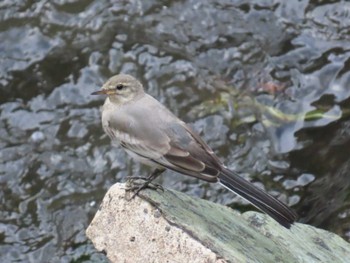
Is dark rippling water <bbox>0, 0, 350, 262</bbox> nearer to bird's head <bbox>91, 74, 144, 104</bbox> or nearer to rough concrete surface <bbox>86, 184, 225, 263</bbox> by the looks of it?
bird's head <bbox>91, 74, 144, 104</bbox>

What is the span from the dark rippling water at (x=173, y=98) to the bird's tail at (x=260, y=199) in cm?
199

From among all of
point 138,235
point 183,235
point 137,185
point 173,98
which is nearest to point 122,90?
point 137,185

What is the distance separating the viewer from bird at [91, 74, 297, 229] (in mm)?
5660

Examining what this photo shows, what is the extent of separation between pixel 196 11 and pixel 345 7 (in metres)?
1.81

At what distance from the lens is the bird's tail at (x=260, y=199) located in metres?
5.62

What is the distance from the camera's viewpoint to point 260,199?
565 centimetres

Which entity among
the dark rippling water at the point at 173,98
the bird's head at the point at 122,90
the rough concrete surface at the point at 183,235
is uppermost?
the bird's head at the point at 122,90

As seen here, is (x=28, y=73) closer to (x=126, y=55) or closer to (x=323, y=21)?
(x=126, y=55)

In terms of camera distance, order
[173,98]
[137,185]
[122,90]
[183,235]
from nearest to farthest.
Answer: [183,235] → [137,185] → [122,90] → [173,98]

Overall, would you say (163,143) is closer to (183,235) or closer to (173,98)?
(183,235)

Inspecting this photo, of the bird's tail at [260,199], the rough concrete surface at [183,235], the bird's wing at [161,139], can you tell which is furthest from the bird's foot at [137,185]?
the bird's tail at [260,199]

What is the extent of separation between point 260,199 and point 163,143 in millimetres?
766

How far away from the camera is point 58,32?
33.4 feet

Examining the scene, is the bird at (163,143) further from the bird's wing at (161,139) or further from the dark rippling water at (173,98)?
the dark rippling water at (173,98)
